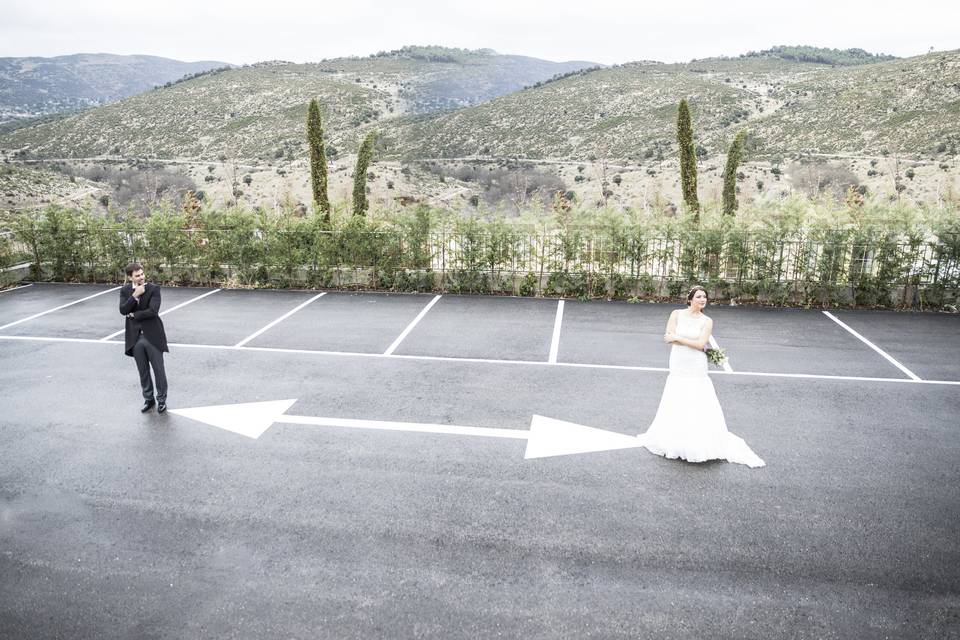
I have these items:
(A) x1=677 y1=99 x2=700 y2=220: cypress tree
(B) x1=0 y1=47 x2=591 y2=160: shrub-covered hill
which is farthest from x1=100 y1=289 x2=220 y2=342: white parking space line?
(B) x1=0 y1=47 x2=591 y2=160: shrub-covered hill

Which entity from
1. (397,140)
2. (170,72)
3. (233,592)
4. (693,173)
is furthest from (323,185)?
(170,72)

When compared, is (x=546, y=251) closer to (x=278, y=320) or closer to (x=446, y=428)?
(x=278, y=320)

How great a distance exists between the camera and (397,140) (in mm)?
59219

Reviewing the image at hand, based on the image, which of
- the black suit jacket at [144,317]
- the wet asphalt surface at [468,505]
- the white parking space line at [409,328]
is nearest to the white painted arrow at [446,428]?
the wet asphalt surface at [468,505]

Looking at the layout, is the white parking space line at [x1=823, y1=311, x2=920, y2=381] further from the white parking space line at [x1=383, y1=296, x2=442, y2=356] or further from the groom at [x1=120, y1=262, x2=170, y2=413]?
the groom at [x1=120, y1=262, x2=170, y2=413]

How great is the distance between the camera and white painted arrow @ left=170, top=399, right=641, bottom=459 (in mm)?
7480

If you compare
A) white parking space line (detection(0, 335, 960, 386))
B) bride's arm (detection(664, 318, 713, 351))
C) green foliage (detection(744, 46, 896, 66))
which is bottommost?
white parking space line (detection(0, 335, 960, 386))

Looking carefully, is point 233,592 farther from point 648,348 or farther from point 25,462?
point 648,348

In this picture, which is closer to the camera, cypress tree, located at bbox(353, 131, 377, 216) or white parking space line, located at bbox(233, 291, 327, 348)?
white parking space line, located at bbox(233, 291, 327, 348)

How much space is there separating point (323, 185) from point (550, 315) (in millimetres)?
10100

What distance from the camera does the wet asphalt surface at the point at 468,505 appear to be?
484cm

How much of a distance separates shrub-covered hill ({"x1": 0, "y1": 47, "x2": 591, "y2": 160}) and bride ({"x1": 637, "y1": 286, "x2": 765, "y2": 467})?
4891 centimetres

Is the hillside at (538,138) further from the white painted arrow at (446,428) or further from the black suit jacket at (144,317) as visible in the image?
the black suit jacket at (144,317)

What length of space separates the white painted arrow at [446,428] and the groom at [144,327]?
1.80 ft
